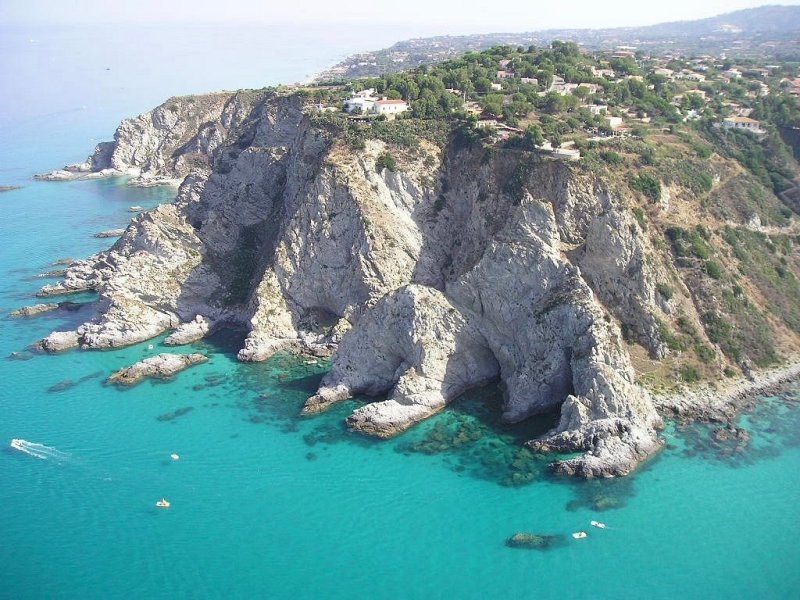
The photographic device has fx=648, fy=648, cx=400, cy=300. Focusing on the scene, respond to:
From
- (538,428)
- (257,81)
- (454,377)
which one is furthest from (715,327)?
(257,81)

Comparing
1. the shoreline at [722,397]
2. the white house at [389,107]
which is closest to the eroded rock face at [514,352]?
the shoreline at [722,397]

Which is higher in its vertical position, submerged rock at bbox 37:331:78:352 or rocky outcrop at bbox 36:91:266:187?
rocky outcrop at bbox 36:91:266:187

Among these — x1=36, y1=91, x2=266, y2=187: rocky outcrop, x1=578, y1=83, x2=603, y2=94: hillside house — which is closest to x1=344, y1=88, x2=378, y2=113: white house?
x1=578, y1=83, x2=603, y2=94: hillside house

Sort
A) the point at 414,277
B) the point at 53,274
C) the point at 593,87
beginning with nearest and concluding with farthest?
1. the point at 414,277
2. the point at 593,87
3. the point at 53,274

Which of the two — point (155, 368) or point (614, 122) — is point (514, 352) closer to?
point (155, 368)

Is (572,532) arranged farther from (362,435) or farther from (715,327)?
(715,327)

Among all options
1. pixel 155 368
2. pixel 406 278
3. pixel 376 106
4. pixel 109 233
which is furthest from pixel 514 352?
pixel 109 233

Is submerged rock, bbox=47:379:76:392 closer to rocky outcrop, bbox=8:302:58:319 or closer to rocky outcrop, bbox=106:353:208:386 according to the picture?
rocky outcrop, bbox=106:353:208:386

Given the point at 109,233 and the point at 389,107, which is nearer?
the point at 389,107
